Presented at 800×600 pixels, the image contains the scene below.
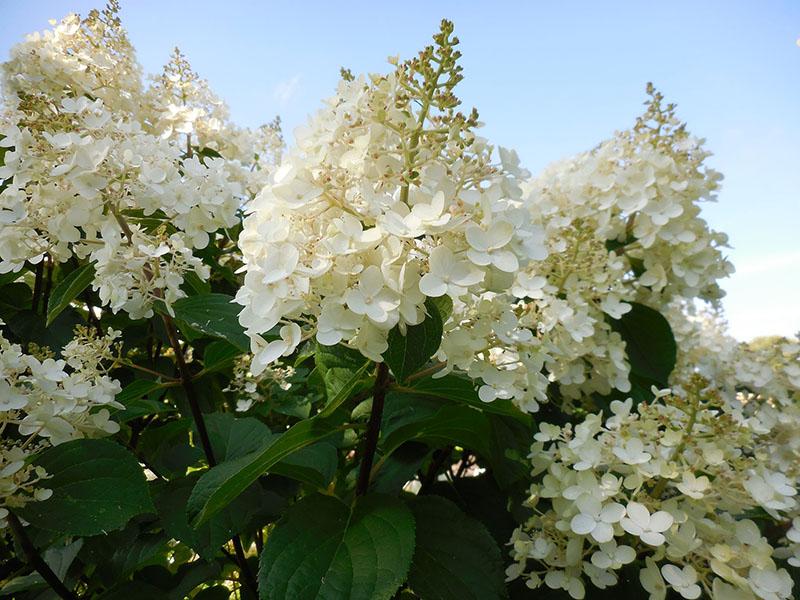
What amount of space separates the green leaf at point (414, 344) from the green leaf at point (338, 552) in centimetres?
40

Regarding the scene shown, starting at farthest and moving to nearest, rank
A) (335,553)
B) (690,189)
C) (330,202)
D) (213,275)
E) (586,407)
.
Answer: (213,275), (586,407), (690,189), (335,553), (330,202)

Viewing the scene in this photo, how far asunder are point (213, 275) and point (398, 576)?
1944 millimetres

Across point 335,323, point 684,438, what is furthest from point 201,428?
point 684,438

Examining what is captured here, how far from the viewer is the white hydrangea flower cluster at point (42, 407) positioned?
1.38 m

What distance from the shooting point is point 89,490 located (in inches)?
56.8

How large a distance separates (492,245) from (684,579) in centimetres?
91

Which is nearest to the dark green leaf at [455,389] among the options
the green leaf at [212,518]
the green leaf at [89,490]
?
the green leaf at [212,518]

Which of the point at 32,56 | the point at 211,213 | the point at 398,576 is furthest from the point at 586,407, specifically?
the point at 32,56

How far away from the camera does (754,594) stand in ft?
4.15

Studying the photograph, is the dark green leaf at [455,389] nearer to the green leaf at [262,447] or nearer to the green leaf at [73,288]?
the green leaf at [262,447]

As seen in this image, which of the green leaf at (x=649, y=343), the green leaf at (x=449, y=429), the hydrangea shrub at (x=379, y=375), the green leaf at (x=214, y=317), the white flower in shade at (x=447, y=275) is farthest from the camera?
the green leaf at (x=649, y=343)

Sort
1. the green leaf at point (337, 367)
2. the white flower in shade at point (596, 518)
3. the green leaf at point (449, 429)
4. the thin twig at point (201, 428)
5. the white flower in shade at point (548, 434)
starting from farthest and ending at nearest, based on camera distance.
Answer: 1. the thin twig at point (201, 428)
2. the white flower in shade at point (548, 434)
3. the green leaf at point (449, 429)
4. the white flower in shade at point (596, 518)
5. the green leaf at point (337, 367)

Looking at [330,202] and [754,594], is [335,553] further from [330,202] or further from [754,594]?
[754,594]

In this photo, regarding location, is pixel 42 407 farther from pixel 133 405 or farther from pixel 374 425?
pixel 374 425
